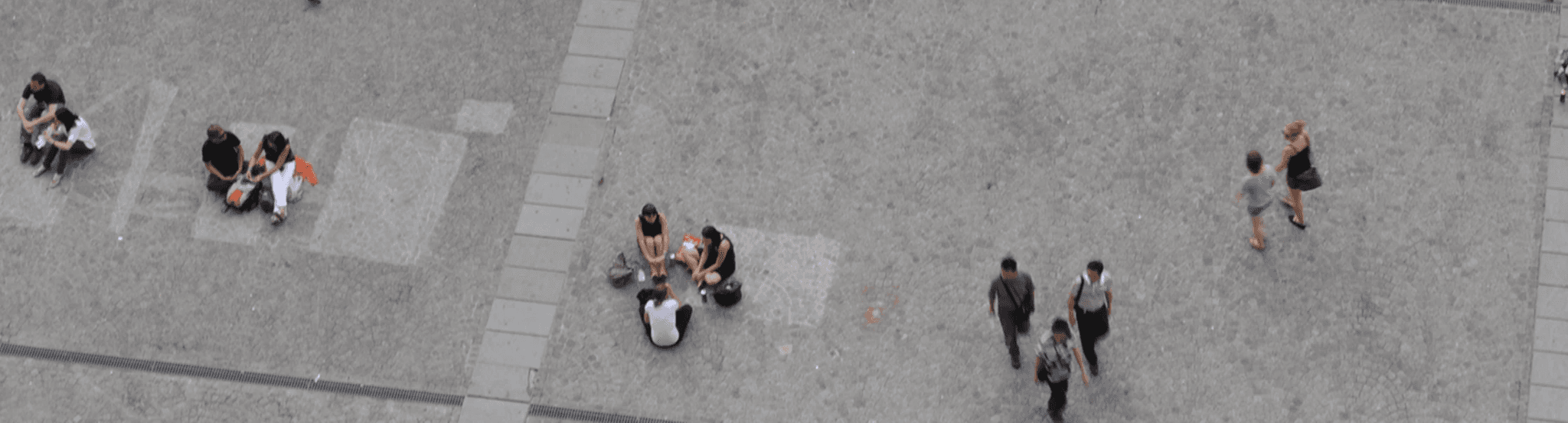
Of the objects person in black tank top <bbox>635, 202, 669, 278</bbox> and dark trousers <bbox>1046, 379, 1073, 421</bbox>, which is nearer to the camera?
dark trousers <bbox>1046, 379, 1073, 421</bbox>

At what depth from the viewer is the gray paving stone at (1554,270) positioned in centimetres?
1035

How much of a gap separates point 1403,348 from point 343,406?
8979 mm

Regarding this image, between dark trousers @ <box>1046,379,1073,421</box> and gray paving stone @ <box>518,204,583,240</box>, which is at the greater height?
gray paving stone @ <box>518,204,583,240</box>

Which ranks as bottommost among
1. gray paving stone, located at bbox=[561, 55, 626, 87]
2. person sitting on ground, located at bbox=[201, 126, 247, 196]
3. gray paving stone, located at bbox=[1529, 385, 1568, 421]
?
person sitting on ground, located at bbox=[201, 126, 247, 196]

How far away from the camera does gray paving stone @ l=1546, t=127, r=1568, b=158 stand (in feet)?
35.9

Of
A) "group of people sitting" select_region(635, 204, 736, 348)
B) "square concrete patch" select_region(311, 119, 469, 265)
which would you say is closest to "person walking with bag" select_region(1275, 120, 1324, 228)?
"group of people sitting" select_region(635, 204, 736, 348)

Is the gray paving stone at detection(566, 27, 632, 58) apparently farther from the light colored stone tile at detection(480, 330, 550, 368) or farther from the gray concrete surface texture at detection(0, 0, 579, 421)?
the light colored stone tile at detection(480, 330, 550, 368)

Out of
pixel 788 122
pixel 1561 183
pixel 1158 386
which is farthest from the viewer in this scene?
→ pixel 788 122

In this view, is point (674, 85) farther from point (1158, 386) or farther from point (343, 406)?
point (1158, 386)

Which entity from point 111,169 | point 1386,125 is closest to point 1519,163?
point 1386,125

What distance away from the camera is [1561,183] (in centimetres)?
1079

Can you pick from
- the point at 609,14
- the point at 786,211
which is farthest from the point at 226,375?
the point at 786,211

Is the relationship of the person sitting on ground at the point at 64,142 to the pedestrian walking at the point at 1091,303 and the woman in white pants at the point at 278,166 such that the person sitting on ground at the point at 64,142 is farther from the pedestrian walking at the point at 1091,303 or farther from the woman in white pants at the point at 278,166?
the pedestrian walking at the point at 1091,303

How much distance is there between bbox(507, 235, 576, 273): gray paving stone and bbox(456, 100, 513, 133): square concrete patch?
125cm
